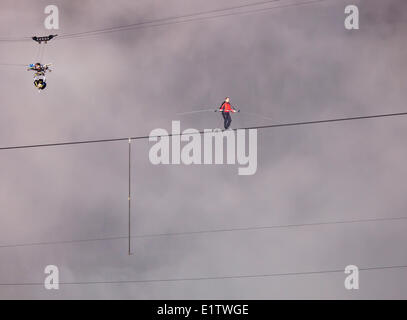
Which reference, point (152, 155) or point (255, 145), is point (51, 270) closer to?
point (152, 155)

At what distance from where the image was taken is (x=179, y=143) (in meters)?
42.3
